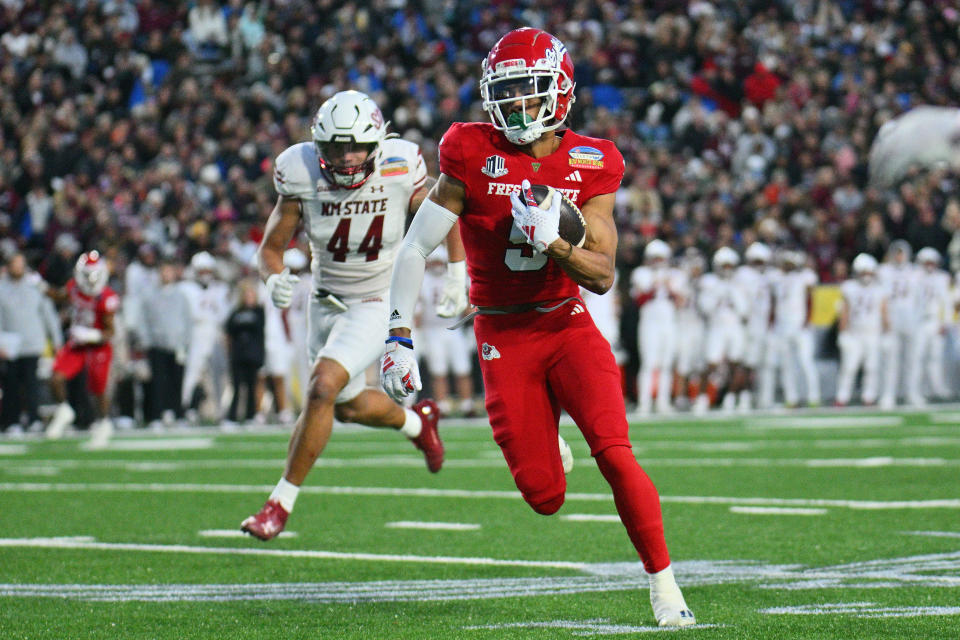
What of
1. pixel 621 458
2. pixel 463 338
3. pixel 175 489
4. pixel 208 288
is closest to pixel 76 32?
pixel 208 288

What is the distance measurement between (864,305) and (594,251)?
13557mm

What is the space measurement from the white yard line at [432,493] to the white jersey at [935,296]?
10.2 meters

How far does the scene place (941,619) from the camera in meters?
4.32

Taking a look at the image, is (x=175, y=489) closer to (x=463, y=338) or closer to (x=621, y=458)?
(x=621, y=458)

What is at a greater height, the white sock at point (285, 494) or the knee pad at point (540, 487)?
the knee pad at point (540, 487)

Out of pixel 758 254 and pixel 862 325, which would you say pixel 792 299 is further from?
pixel 862 325

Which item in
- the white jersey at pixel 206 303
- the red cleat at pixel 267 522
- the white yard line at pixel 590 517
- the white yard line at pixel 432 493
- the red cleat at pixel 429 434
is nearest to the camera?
the red cleat at pixel 267 522

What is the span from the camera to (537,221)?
432 cm

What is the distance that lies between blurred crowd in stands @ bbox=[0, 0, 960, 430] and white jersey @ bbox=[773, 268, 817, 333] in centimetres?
97

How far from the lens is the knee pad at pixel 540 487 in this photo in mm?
4797

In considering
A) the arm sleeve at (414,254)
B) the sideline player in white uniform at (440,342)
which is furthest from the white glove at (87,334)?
the arm sleeve at (414,254)

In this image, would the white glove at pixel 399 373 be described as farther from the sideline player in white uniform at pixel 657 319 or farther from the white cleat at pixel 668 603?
the sideline player in white uniform at pixel 657 319

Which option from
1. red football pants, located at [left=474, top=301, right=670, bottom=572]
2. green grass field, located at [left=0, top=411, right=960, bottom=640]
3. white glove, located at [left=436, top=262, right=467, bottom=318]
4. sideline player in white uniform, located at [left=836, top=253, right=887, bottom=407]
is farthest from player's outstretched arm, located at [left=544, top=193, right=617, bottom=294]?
sideline player in white uniform, located at [left=836, top=253, right=887, bottom=407]

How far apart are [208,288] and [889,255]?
A: 8050 mm
